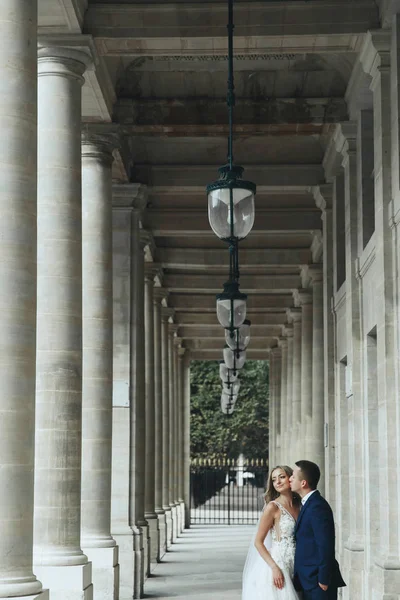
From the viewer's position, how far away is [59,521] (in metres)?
15.8

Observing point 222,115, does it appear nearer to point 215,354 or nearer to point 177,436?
point 177,436

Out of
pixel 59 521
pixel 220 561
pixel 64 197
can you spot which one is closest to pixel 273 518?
pixel 59 521

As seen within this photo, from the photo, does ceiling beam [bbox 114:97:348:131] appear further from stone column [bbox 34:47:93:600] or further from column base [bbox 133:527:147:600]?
column base [bbox 133:527:147:600]

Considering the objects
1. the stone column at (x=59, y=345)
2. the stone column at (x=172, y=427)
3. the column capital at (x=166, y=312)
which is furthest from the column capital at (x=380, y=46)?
the stone column at (x=172, y=427)

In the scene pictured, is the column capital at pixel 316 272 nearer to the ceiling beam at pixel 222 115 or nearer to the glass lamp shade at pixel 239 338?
the glass lamp shade at pixel 239 338

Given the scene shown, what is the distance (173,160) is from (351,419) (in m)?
8.40

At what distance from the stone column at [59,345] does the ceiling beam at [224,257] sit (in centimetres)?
1813

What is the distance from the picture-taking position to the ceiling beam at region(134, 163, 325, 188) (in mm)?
26547

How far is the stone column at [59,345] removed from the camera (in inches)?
619

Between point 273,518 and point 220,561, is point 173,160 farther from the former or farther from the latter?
point 273,518

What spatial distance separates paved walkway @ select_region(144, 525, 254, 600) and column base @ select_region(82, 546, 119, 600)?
160 inches

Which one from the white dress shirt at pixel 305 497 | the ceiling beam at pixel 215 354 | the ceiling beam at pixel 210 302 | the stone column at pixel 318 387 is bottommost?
the white dress shirt at pixel 305 497

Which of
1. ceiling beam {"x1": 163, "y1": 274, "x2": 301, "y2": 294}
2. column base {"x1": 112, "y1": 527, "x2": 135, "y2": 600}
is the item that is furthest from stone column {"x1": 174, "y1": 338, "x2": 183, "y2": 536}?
column base {"x1": 112, "y1": 527, "x2": 135, "y2": 600}

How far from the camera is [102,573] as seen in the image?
65.7 feet
